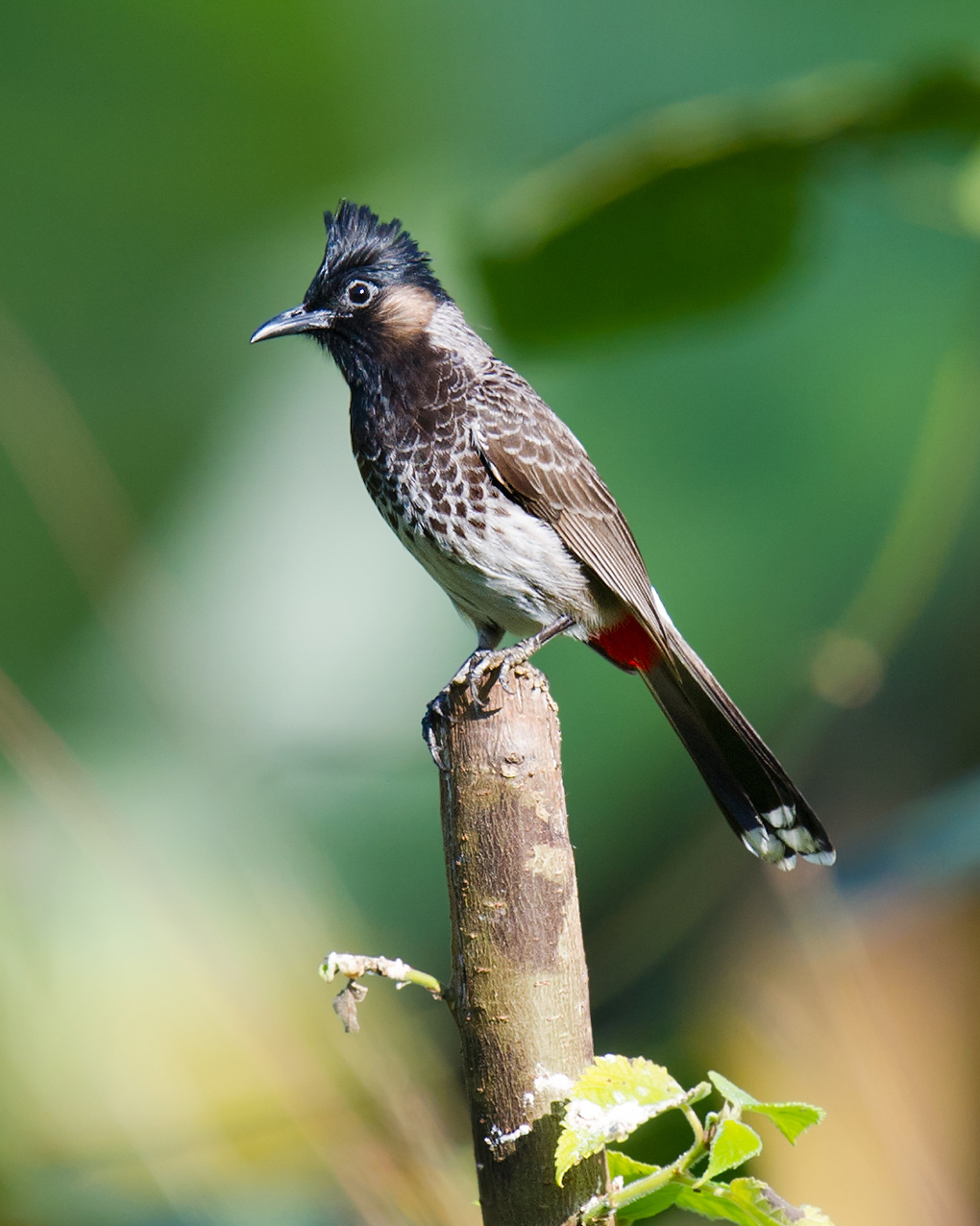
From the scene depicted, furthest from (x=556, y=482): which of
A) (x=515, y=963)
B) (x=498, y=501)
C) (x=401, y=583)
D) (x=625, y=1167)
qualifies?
(x=625, y=1167)

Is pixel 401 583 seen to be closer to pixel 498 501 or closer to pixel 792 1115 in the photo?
pixel 498 501

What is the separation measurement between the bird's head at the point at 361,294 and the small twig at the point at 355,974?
169cm

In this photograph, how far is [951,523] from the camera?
2938 mm

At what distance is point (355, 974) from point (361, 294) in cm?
188

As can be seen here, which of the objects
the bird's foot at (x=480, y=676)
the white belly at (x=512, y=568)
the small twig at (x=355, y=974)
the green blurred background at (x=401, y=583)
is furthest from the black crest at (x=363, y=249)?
the small twig at (x=355, y=974)

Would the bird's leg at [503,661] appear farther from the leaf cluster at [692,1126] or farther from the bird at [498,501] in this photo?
the leaf cluster at [692,1126]

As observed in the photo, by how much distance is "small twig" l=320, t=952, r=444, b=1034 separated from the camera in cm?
136

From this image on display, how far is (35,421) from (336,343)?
76cm

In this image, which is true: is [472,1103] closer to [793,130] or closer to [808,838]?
[808,838]

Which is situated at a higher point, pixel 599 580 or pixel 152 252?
pixel 152 252

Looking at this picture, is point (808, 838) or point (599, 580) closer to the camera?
point (808, 838)

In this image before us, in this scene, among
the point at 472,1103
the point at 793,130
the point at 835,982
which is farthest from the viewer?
the point at 835,982

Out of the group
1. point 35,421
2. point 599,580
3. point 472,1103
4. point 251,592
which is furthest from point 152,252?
point 472,1103

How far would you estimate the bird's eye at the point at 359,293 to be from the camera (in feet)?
9.21
